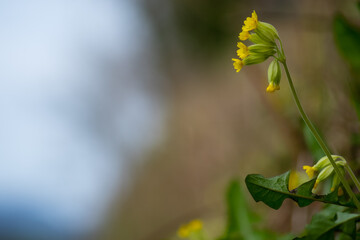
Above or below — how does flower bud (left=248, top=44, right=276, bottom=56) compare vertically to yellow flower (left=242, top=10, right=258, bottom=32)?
below

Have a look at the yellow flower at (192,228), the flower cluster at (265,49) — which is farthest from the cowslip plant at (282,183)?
the yellow flower at (192,228)

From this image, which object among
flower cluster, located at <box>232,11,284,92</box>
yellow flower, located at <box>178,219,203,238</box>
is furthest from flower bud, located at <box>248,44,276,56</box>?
yellow flower, located at <box>178,219,203,238</box>

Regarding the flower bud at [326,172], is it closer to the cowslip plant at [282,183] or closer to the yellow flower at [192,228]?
the cowslip plant at [282,183]

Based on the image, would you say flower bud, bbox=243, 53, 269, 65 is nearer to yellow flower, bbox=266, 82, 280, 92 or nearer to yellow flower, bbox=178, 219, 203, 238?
yellow flower, bbox=266, 82, 280, 92

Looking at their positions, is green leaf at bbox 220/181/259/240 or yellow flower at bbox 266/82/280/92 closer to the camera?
yellow flower at bbox 266/82/280/92

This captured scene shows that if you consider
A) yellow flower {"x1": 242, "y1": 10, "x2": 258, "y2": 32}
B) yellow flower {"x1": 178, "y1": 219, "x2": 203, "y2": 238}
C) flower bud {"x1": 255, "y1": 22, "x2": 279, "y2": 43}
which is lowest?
yellow flower {"x1": 178, "y1": 219, "x2": 203, "y2": 238}

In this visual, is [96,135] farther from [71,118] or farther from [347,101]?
[347,101]
